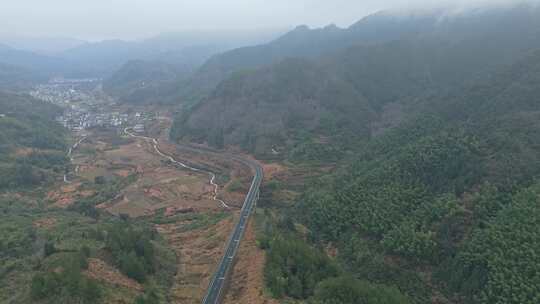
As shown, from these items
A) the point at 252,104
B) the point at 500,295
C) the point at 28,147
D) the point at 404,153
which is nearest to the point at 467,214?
the point at 500,295

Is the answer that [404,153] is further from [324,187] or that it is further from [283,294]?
[283,294]

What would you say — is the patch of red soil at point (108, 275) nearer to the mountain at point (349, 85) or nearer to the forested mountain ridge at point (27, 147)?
the forested mountain ridge at point (27, 147)

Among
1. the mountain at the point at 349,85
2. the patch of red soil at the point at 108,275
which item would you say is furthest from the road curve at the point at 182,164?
the patch of red soil at the point at 108,275

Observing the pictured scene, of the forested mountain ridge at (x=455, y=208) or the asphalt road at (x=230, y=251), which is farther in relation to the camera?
the forested mountain ridge at (x=455, y=208)

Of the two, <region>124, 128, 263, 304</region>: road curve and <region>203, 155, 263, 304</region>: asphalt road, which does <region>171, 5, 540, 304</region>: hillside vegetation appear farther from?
<region>124, 128, 263, 304</region>: road curve

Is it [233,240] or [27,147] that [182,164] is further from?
[233,240]

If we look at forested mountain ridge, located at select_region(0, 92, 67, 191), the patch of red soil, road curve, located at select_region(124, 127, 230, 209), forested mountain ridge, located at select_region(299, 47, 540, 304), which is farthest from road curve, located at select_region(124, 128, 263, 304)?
forested mountain ridge, located at select_region(0, 92, 67, 191)
